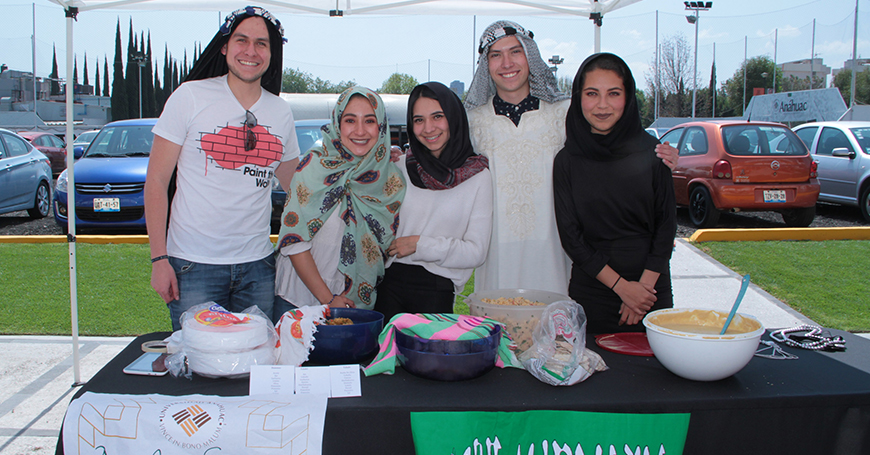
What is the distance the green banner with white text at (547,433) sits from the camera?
1435 mm

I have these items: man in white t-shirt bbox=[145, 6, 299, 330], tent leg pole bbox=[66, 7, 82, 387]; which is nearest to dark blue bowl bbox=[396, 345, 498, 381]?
man in white t-shirt bbox=[145, 6, 299, 330]

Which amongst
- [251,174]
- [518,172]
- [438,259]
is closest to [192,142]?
[251,174]

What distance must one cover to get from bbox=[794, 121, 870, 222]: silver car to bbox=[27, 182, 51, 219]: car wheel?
12679mm

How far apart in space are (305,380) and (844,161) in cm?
1001

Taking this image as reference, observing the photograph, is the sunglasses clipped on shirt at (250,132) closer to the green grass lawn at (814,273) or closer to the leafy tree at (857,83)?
the green grass lawn at (814,273)

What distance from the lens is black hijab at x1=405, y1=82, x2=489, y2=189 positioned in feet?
7.53

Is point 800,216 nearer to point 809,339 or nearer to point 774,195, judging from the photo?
point 774,195

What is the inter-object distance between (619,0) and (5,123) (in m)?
33.6

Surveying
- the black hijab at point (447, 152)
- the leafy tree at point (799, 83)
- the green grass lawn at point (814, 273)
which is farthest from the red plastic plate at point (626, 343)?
the leafy tree at point (799, 83)

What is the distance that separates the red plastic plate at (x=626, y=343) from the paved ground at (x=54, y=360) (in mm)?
2578

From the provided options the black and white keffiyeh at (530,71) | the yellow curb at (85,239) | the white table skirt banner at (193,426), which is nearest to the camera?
the white table skirt banner at (193,426)

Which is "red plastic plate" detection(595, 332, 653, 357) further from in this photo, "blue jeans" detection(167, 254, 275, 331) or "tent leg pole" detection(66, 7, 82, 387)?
"tent leg pole" detection(66, 7, 82, 387)

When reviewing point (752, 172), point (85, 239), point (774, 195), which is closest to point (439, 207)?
point (85, 239)

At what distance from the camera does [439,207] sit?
2.32 metres
